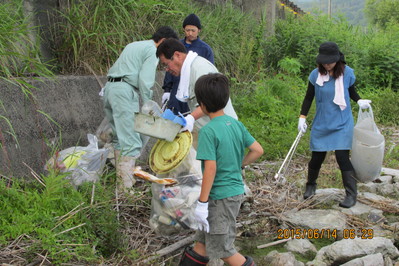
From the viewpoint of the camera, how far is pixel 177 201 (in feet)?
13.7

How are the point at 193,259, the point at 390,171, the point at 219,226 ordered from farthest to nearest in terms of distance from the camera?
the point at 390,171 → the point at 193,259 → the point at 219,226

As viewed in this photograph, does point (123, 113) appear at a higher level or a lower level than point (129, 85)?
lower

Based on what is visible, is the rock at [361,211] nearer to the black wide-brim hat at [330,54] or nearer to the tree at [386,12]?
the black wide-brim hat at [330,54]

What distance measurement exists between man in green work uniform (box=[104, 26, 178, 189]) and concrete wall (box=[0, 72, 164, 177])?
519mm

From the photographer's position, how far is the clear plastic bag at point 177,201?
418 centimetres

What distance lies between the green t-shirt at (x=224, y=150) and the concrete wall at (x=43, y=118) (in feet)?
6.86

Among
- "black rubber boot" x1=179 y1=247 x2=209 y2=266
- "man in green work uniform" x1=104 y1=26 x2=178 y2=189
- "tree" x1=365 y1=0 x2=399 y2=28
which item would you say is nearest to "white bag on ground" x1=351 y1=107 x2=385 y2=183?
"man in green work uniform" x1=104 y1=26 x2=178 y2=189

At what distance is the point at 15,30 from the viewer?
5.52m

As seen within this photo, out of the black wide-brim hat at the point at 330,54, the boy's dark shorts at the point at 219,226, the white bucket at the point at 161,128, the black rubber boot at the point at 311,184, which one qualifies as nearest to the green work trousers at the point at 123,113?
the white bucket at the point at 161,128

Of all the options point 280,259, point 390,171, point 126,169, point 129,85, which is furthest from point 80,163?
point 390,171

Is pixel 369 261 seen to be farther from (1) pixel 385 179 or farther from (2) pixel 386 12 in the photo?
(2) pixel 386 12

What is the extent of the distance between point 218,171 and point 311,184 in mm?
2359

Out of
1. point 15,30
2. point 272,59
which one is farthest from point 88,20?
point 272,59

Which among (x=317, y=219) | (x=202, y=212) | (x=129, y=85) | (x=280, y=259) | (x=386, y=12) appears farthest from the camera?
(x=386, y=12)
